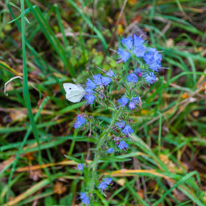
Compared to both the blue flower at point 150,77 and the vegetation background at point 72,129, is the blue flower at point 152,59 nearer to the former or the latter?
the blue flower at point 150,77

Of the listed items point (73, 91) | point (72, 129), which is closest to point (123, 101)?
point (73, 91)

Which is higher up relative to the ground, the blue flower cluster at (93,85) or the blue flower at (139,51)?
the blue flower at (139,51)

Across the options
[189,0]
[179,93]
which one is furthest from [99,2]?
[179,93]

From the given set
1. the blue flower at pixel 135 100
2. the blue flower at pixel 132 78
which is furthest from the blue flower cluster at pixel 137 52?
the blue flower at pixel 135 100

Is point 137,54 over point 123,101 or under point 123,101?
over

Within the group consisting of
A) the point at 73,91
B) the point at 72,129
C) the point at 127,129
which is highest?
the point at 73,91

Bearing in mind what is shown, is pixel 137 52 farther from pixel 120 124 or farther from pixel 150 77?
pixel 120 124
